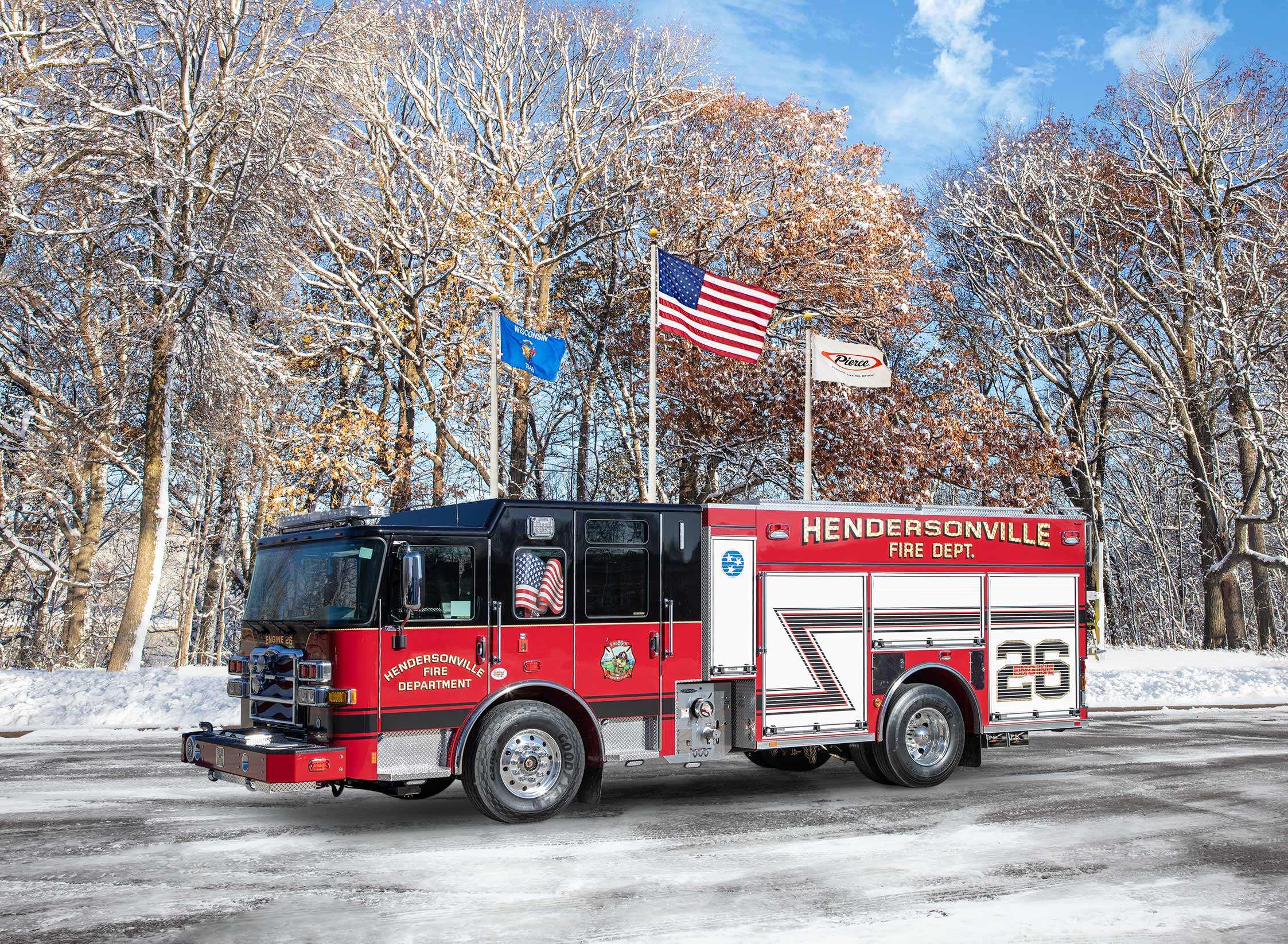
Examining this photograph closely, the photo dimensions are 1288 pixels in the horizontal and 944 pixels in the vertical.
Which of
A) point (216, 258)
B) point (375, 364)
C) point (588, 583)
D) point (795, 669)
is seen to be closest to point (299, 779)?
point (588, 583)

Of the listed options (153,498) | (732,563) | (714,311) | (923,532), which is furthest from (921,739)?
(153,498)

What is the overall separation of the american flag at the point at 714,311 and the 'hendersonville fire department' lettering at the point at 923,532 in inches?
315

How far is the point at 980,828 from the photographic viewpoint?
9.29 m

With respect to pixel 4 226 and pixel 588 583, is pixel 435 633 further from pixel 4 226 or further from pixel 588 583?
pixel 4 226

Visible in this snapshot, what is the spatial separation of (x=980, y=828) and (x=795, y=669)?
7.22 feet

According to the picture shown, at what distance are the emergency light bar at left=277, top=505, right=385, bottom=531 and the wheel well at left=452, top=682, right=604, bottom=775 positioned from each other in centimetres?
177

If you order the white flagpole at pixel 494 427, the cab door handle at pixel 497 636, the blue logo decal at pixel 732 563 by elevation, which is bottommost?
the cab door handle at pixel 497 636

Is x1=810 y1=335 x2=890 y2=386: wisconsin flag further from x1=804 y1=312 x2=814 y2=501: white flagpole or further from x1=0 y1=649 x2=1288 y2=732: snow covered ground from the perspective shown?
x1=0 y1=649 x2=1288 y2=732: snow covered ground

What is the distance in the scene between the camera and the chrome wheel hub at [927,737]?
11367mm

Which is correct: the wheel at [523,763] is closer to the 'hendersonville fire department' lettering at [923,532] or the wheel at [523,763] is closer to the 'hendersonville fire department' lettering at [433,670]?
the 'hendersonville fire department' lettering at [433,670]

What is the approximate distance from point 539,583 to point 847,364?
1255cm

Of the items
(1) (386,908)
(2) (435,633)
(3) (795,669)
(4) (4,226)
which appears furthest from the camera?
(4) (4,226)

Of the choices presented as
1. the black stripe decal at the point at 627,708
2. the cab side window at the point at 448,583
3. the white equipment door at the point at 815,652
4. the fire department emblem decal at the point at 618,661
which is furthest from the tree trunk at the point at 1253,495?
the cab side window at the point at 448,583

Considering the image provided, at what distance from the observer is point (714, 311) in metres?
19.5
